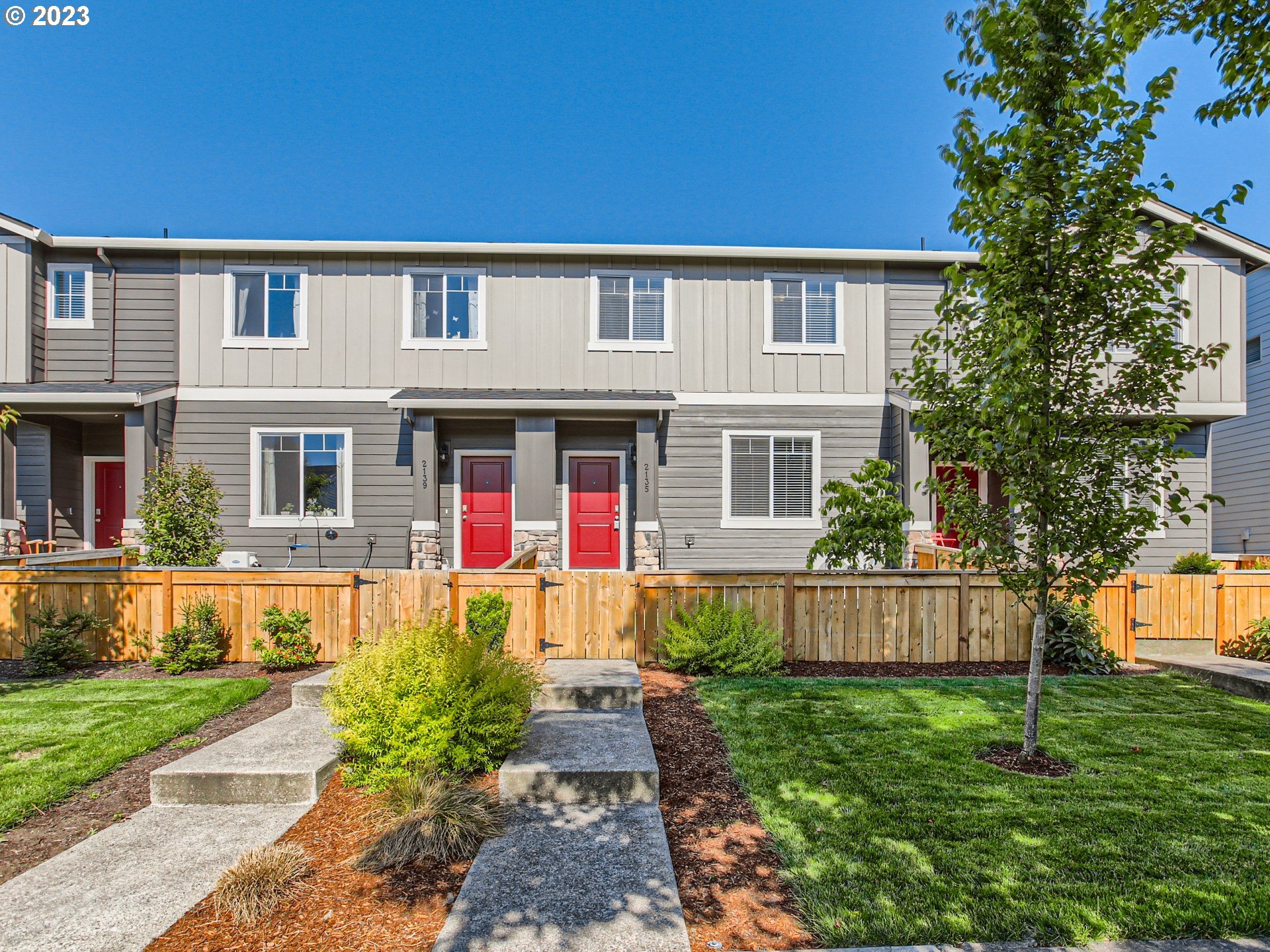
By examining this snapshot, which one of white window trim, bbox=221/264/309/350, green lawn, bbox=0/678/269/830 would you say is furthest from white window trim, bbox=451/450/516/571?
green lawn, bbox=0/678/269/830

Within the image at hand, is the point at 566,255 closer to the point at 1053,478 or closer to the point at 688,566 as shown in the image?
the point at 688,566

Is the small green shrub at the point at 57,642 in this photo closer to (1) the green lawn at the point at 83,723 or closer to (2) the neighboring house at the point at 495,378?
(1) the green lawn at the point at 83,723

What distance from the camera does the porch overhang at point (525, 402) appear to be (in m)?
10.9

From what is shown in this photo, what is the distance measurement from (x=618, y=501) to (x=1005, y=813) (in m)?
8.79

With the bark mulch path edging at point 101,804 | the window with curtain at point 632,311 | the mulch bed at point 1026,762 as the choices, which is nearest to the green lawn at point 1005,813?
the mulch bed at point 1026,762

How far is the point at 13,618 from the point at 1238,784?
1155cm

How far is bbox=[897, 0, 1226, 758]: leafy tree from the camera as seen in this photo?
4180mm

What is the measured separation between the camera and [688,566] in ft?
38.9

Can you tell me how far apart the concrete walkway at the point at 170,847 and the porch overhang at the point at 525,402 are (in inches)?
262

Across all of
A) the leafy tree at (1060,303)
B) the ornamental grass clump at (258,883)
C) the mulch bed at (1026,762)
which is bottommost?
the mulch bed at (1026,762)

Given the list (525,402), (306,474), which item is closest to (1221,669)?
(525,402)

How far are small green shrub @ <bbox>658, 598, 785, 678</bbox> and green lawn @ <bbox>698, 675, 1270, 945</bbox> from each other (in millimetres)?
544

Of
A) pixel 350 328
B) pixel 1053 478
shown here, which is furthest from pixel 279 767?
pixel 350 328
